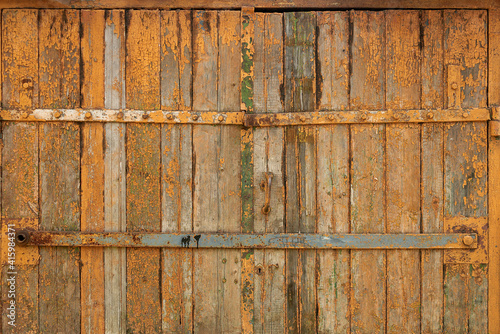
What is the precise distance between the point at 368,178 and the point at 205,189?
0.91 m

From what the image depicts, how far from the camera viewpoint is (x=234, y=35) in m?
1.83

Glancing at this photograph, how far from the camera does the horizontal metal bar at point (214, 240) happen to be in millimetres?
1794

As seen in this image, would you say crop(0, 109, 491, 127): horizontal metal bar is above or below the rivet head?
above

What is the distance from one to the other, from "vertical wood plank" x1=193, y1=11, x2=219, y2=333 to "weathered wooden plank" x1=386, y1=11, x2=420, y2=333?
95cm

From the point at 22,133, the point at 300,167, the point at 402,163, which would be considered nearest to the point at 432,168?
the point at 402,163

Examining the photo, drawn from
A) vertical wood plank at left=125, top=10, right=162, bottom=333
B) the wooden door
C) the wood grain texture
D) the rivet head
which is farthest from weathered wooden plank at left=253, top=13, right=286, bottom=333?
the rivet head

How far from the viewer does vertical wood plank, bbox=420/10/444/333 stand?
1.80 m

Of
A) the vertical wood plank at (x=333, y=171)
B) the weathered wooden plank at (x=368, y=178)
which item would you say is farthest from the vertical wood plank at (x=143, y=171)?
the weathered wooden plank at (x=368, y=178)

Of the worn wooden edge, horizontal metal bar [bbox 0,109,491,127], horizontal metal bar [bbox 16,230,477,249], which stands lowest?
horizontal metal bar [bbox 16,230,477,249]

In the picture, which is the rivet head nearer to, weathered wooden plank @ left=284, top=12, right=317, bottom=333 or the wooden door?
the wooden door

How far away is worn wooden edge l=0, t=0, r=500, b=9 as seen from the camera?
5.91 ft

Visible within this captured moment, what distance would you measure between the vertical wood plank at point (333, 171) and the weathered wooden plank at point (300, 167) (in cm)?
4

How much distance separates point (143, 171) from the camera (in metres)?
1.84

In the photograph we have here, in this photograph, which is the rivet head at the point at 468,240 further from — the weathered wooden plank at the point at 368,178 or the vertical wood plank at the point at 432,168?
the weathered wooden plank at the point at 368,178
